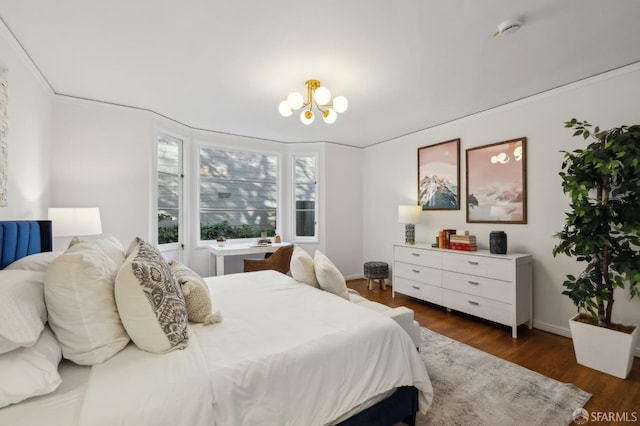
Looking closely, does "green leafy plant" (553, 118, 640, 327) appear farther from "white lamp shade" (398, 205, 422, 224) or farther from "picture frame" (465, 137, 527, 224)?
"white lamp shade" (398, 205, 422, 224)

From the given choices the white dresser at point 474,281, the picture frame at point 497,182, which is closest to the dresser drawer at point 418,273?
the white dresser at point 474,281

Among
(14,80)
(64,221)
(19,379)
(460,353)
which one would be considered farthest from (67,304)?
(460,353)

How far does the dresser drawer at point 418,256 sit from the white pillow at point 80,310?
3427 millimetres

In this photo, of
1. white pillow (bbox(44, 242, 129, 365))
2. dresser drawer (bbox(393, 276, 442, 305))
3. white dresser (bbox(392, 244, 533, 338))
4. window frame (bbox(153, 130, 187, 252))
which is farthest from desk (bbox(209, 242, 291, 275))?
white pillow (bbox(44, 242, 129, 365))

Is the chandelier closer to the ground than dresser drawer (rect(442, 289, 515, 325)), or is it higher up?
higher up

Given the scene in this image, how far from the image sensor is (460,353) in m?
2.53

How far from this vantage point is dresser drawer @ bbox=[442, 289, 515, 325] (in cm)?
293

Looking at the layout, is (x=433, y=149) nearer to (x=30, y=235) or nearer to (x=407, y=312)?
(x=407, y=312)

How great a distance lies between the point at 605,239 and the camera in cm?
222

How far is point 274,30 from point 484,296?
3331 millimetres

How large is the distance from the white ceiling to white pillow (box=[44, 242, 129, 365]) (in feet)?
5.52

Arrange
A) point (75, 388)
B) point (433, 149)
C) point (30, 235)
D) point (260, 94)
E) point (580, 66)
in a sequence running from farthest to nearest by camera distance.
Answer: point (433, 149)
point (260, 94)
point (580, 66)
point (30, 235)
point (75, 388)

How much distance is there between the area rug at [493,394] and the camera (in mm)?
1729

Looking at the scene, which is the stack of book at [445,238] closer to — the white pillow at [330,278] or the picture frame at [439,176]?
the picture frame at [439,176]
